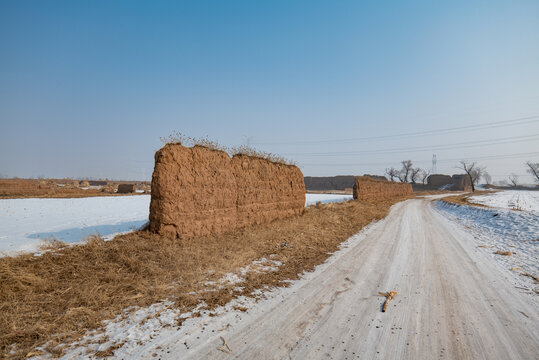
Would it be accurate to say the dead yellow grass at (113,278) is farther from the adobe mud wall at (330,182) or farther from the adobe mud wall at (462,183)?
the adobe mud wall at (462,183)

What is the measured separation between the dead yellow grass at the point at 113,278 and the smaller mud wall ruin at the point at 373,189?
18.5m

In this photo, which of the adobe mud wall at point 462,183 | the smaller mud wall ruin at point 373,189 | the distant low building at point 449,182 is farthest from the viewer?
the distant low building at point 449,182

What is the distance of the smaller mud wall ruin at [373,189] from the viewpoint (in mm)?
25202

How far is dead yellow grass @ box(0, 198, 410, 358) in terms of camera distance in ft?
10.6

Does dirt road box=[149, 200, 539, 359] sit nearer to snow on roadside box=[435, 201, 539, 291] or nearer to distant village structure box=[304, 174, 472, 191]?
snow on roadside box=[435, 201, 539, 291]

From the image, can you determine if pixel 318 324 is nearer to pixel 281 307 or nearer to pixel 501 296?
pixel 281 307

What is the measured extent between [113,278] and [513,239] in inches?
528

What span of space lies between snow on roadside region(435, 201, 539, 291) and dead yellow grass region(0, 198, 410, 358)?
15.2ft

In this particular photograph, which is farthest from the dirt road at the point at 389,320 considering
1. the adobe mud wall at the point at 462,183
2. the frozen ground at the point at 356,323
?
the adobe mud wall at the point at 462,183

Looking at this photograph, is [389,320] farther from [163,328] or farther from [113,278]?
[113,278]

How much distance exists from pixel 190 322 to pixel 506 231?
14067 mm

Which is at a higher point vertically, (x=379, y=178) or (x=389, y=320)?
(x=379, y=178)

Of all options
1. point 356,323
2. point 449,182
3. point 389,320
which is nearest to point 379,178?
point 449,182

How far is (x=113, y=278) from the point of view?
4.63 metres
